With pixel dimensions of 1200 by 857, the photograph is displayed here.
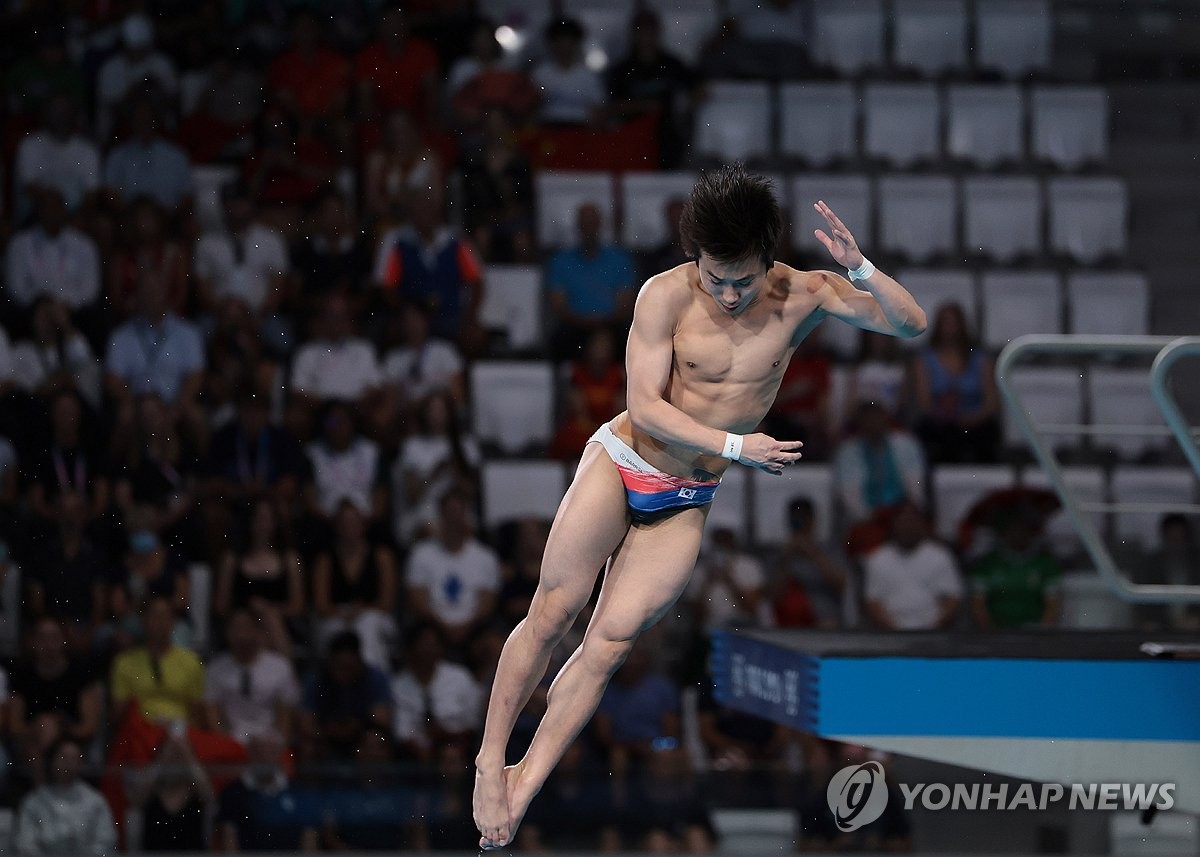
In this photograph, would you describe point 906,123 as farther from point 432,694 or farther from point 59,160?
point 59,160

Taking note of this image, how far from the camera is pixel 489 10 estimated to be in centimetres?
1082

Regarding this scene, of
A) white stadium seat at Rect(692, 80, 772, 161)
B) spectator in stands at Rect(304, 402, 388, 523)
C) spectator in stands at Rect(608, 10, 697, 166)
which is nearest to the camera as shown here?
spectator in stands at Rect(304, 402, 388, 523)

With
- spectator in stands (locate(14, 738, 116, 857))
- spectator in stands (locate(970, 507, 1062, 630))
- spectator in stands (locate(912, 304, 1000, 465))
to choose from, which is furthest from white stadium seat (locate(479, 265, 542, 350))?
spectator in stands (locate(14, 738, 116, 857))

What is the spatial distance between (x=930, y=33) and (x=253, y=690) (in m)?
6.22

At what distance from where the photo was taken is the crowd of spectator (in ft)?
22.0

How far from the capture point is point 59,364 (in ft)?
29.5

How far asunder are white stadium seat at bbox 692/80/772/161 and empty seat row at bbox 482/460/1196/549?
2385 millimetres

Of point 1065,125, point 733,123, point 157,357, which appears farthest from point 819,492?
point 157,357

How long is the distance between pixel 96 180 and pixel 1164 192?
6620 millimetres

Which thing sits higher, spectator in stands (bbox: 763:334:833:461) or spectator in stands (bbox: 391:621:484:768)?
spectator in stands (bbox: 763:334:833:461)

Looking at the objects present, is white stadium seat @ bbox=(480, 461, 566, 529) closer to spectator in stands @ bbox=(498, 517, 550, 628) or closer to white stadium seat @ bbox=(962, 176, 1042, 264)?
spectator in stands @ bbox=(498, 517, 550, 628)

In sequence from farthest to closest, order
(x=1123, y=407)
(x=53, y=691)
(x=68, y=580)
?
(x=1123, y=407)
(x=68, y=580)
(x=53, y=691)

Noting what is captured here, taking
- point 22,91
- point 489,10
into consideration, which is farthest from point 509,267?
point 22,91

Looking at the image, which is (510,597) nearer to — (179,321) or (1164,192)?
(179,321)
